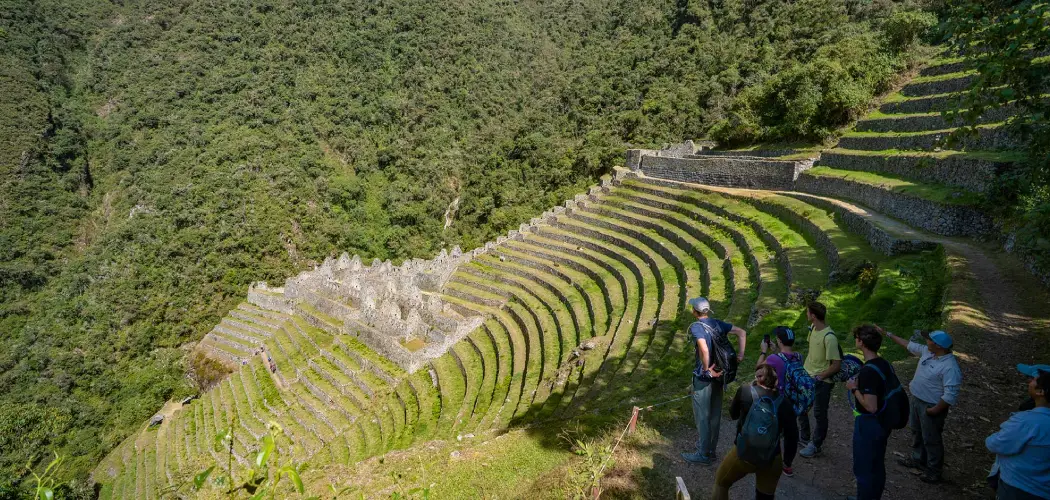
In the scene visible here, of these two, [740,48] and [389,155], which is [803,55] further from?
[389,155]

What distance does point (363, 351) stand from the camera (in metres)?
17.0

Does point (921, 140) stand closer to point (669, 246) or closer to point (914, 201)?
point (914, 201)

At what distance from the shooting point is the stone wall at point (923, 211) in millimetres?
9383

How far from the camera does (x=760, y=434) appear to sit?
3.43 meters

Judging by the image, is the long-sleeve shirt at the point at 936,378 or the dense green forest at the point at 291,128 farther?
the dense green forest at the point at 291,128

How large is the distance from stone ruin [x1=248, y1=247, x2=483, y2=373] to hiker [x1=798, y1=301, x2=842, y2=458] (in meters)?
12.6

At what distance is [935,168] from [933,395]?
1095 centimetres

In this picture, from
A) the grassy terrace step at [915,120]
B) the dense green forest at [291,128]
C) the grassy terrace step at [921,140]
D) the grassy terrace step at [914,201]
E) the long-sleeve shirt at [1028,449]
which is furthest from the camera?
the dense green forest at [291,128]

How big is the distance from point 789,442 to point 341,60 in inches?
2603

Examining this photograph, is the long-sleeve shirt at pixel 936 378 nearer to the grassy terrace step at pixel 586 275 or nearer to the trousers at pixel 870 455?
the trousers at pixel 870 455

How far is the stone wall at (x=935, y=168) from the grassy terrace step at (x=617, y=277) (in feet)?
20.6

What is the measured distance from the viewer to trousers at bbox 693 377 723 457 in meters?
4.45

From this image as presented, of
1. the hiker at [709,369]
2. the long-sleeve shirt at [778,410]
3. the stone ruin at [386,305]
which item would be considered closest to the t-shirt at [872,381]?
the long-sleeve shirt at [778,410]

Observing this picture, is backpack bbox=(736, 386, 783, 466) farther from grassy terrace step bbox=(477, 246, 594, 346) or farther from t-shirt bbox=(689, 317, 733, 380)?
grassy terrace step bbox=(477, 246, 594, 346)
